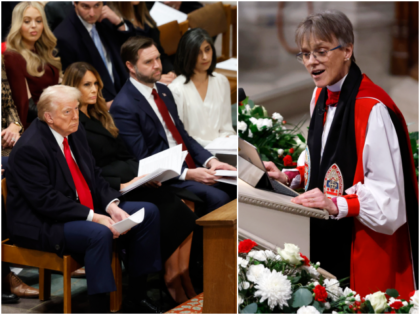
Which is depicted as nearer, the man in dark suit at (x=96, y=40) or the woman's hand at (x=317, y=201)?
the woman's hand at (x=317, y=201)

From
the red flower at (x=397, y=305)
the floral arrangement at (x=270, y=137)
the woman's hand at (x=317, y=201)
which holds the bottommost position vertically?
the red flower at (x=397, y=305)

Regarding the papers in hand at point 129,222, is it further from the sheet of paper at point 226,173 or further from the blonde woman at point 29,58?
the blonde woman at point 29,58

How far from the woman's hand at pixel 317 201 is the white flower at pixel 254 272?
25 centimetres

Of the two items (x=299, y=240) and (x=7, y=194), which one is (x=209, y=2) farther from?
(x=299, y=240)

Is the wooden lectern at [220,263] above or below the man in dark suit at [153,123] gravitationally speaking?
below

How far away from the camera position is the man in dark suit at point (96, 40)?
11.9 feet

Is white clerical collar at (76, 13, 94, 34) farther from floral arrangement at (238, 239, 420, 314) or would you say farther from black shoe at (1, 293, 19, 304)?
floral arrangement at (238, 239, 420, 314)

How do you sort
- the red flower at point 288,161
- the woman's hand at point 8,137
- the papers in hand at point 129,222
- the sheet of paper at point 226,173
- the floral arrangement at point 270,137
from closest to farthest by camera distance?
the red flower at point 288,161
the floral arrangement at point 270,137
the papers in hand at point 129,222
the woman's hand at point 8,137
the sheet of paper at point 226,173

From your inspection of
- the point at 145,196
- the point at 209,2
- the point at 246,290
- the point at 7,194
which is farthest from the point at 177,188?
the point at 209,2

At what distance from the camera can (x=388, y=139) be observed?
1.49 metres

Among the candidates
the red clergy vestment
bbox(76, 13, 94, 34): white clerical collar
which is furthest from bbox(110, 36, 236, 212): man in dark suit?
the red clergy vestment

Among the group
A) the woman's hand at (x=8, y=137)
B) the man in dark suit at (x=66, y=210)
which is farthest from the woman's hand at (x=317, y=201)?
the woman's hand at (x=8, y=137)

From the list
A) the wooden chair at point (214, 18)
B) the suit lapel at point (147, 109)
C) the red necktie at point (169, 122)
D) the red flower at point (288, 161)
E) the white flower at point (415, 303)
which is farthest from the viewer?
the wooden chair at point (214, 18)

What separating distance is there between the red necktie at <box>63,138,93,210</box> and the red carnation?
1.44m
